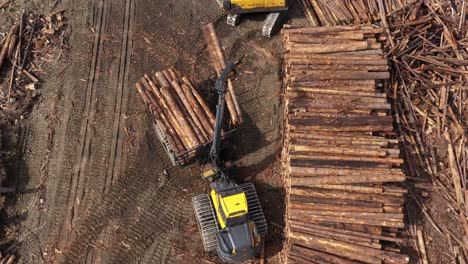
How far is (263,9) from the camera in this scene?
17453mm

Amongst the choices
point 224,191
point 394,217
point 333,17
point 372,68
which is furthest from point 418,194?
point 333,17

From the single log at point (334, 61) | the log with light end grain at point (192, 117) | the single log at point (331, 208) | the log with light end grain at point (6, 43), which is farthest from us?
the log with light end grain at point (6, 43)

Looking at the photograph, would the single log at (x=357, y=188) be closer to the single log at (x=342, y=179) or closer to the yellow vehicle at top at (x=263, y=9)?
the single log at (x=342, y=179)

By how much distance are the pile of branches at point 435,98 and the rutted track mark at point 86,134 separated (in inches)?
520

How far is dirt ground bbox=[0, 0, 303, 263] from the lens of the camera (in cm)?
1402

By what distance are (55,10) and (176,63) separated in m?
6.78

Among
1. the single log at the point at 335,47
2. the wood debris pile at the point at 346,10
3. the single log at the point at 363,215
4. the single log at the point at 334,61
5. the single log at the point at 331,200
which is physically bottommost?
the single log at the point at 363,215

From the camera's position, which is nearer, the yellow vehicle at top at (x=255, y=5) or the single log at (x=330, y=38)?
the single log at (x=330, y=38)

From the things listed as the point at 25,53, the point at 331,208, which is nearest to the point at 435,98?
the point at 331,208

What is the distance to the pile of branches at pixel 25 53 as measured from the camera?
1611 cm

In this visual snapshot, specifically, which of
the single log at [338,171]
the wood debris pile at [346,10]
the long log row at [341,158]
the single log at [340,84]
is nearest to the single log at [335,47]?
the long log row at [341,158]

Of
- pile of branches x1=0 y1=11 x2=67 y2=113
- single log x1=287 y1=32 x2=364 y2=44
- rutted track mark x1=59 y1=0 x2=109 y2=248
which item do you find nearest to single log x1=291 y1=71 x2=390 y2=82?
single log x1=287 y1=32 x2=364 y2=44

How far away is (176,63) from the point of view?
17.3 m

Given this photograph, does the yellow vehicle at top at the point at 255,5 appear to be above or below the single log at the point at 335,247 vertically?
above
